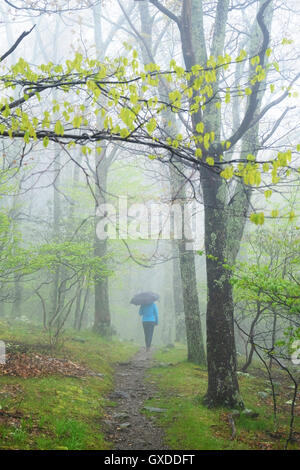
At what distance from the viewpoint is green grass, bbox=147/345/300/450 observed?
14.5 ft

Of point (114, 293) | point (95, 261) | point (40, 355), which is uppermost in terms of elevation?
point (95, 261)

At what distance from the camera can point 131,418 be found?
18.7 ft

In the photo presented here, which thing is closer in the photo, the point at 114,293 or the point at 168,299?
the point at 168,299

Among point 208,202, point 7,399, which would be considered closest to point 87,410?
point 7,399

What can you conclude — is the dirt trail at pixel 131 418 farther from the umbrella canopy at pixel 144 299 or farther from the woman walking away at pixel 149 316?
the umbrella canopy at pixel 144 299

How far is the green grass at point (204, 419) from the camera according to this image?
4.43 meters

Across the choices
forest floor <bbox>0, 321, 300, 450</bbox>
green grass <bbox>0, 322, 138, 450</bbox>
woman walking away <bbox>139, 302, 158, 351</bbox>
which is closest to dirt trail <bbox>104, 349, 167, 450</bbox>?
forest floor <bbox>0, 321, 300, 450</bbox>

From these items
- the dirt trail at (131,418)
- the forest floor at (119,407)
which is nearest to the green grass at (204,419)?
the forest floor at (119,407)

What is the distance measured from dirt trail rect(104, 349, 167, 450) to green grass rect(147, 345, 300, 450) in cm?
21

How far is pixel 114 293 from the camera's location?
29.0 meters

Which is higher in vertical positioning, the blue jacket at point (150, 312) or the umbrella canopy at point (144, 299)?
the umbrella canopy at point (144, 299)

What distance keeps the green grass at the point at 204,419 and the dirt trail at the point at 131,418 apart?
0.21 m

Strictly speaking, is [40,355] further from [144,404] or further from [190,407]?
[190,407]
